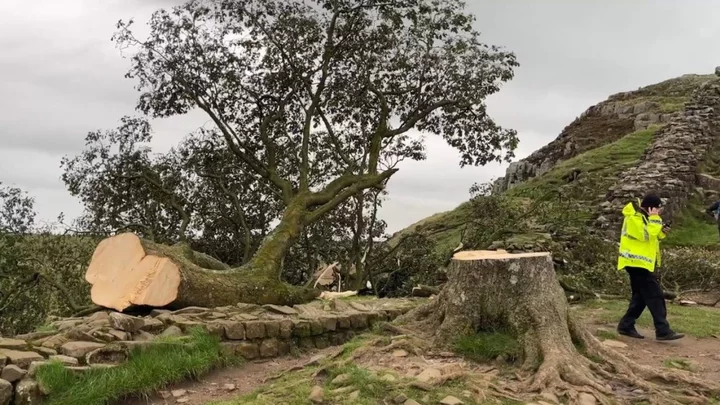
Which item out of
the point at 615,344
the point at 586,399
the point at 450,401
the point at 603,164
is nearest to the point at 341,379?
the point at 450,401

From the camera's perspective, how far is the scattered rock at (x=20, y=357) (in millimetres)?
5285

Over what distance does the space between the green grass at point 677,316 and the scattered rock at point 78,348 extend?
7.04m

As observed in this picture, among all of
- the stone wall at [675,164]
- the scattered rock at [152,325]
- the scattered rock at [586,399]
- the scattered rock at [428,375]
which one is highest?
the stone wall at [675,164]

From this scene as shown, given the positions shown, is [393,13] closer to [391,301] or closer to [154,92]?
[154,92]

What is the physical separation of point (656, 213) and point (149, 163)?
465 inches

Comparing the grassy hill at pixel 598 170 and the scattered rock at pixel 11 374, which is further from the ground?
the grassy hill at pixel 598 170

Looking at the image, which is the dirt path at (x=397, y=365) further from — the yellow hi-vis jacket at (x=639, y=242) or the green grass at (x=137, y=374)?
the yellow hi-vis jacket at (x=639, y=242)

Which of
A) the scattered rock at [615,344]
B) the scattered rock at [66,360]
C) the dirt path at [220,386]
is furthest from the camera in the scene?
the scattered rock at [615,344]

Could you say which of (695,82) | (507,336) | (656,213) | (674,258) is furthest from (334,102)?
(695,82)

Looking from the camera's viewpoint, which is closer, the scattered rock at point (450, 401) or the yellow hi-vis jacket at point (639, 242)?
the scattered rock at point (450, 401)

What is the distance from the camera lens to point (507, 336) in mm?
6031

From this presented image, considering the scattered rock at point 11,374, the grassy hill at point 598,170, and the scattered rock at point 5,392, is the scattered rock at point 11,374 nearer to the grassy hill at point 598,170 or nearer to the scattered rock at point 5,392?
the scattered rock at point 5,392

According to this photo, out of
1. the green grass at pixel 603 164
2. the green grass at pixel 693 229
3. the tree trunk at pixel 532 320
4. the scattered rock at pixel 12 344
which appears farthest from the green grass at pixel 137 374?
the green grass at pixel 603 164

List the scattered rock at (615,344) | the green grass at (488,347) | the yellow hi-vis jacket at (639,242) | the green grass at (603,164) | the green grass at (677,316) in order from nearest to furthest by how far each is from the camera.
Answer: the green grass at (488,347)
the scattered rock at (615,344)
the yellow hi-vis jacket at (639,242)
the green grass at (677,316)
the green grass at (603,164)
